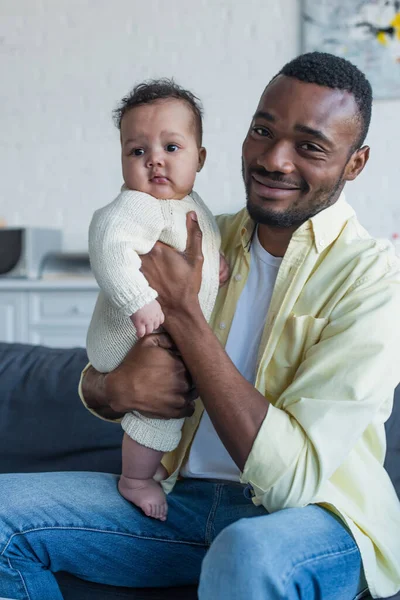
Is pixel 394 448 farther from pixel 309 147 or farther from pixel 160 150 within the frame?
pixel 160 150

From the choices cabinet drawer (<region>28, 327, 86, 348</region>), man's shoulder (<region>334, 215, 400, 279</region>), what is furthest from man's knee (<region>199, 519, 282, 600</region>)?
cabinet drawer (<region>28, 327, 86, 348</region>)

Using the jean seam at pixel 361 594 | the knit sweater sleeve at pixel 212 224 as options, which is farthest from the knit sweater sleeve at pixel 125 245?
the jean seam at pixel 361 594

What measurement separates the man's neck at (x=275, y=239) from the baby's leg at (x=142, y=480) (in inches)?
17.4

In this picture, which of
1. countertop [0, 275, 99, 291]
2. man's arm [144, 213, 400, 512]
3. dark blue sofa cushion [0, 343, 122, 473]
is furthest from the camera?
countertop [0, 275, 99, 291]

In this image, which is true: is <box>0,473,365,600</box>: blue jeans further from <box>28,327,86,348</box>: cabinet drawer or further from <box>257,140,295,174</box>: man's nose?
<box>28,327,86,348</box>: cabinet drawer

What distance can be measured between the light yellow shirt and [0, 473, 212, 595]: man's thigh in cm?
8

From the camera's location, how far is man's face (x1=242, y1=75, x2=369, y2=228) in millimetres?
1420

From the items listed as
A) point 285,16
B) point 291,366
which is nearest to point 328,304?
point 291,366

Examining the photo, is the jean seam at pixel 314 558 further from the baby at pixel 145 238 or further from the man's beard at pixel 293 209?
the man's beard at pixel 293 209

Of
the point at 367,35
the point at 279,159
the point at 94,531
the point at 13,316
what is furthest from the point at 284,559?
the point at 367,35

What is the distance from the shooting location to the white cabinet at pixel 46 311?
3.74 m

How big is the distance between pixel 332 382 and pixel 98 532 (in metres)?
0.54

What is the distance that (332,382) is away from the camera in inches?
49.0

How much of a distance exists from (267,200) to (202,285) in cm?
20
